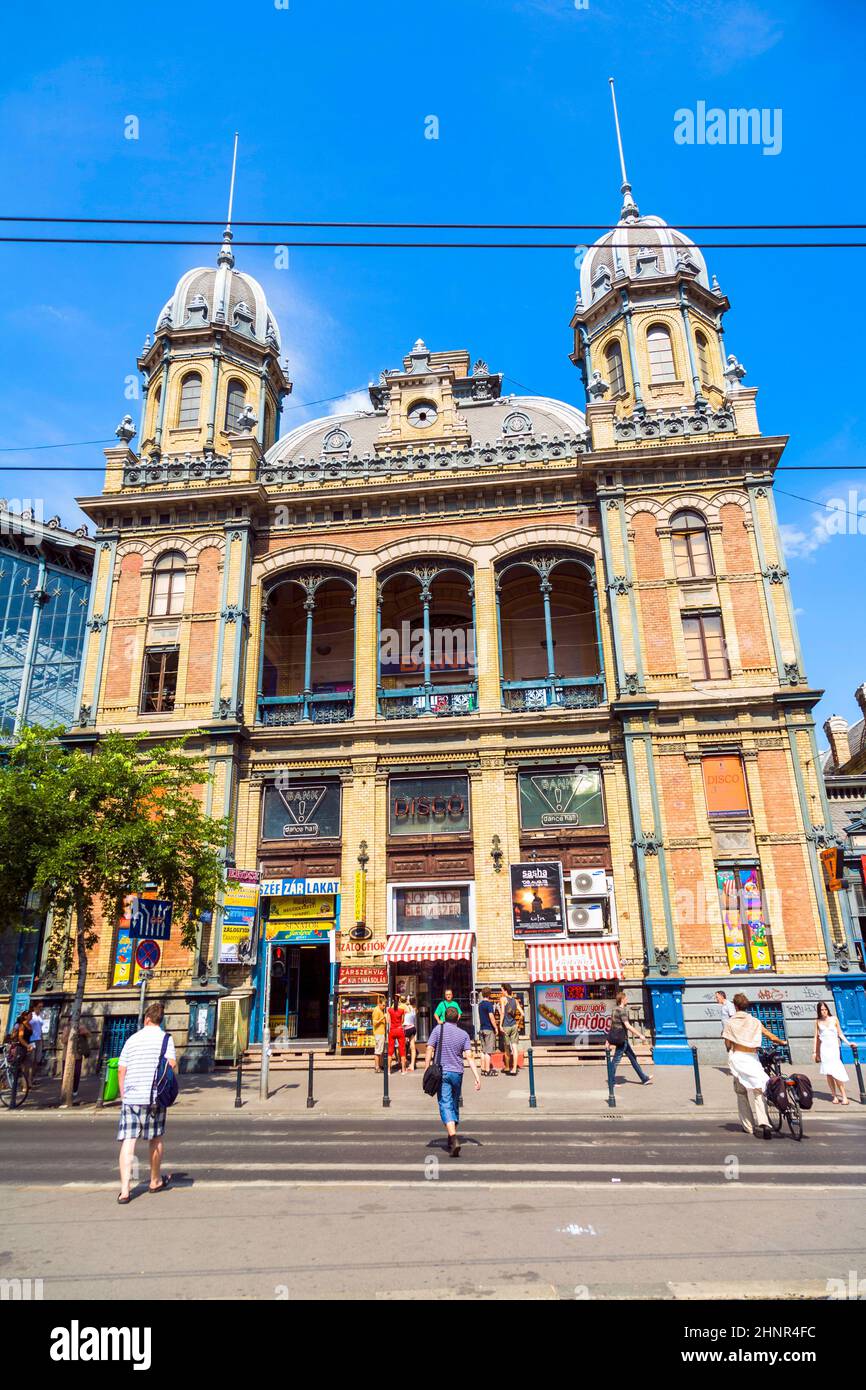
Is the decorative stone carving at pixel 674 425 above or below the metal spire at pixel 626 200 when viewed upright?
below

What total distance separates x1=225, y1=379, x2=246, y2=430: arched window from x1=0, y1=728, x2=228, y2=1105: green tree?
15196 millimetres

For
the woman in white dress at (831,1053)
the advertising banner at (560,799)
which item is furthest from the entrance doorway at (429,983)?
the woman in white dress at (831,1053)

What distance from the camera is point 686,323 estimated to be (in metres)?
28.0

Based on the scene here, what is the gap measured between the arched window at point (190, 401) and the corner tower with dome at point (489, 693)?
0.09 meters

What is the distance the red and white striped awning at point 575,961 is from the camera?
2069 centimetres

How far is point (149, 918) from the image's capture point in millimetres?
17094

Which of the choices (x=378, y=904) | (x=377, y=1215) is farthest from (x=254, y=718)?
(x=377, y=1215)

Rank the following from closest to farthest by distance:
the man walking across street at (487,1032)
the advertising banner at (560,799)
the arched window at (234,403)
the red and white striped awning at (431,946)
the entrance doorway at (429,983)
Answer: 1. the man walking across street at (487,1032)
2. the red and white striped awning at (431,946)
3. the entrance doorway at (429,983)
4. the advertising banner at (560,799)
5. the arched window at (234,403)

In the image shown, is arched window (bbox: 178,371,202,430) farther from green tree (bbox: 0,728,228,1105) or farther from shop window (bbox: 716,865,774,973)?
shop window (bbox: 716,865,774,973)

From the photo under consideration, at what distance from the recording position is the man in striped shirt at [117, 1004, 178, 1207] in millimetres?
8438

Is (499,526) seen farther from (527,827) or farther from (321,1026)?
(321,1026)

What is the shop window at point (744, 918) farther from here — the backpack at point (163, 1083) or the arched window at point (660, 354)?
the arched window at point (660, 354)

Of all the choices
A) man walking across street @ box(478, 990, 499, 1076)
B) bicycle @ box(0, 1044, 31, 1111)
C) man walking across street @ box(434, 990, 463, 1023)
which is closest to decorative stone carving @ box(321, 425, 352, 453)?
man walking across street @ box(478, 990, 499, 1076)

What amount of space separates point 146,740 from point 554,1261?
68.7 feet
